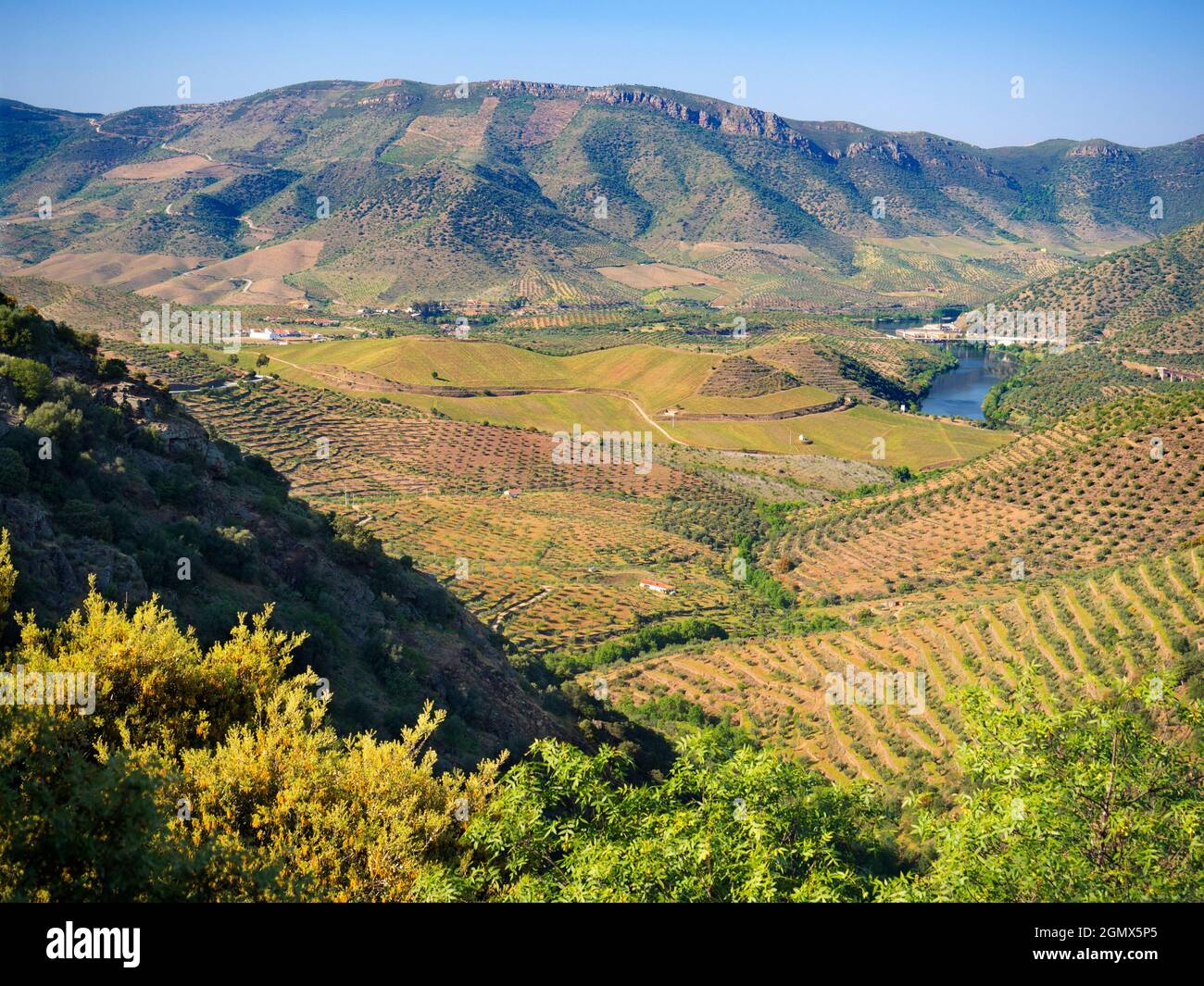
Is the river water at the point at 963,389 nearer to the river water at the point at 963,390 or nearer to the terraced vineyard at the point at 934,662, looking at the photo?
the river water at the point at 963,390

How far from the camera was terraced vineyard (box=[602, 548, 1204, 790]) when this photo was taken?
34562 mm

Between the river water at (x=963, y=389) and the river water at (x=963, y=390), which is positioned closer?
the river water at (x=963, y=390)

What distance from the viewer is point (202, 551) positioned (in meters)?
23.0

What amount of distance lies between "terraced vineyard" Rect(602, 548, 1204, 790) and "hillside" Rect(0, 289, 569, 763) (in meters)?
15.1

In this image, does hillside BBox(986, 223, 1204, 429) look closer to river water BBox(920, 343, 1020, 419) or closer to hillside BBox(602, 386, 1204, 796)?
river water BBox(920, 343, 1020, 419)

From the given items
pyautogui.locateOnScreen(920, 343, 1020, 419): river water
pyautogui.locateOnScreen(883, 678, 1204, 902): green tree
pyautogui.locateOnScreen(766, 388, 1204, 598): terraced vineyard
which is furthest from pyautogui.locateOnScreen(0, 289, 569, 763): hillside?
pyautogui.locateOnScreen(920, 343, 1020, 419): river water

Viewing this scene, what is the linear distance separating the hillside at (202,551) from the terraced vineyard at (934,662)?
1507 centimetres

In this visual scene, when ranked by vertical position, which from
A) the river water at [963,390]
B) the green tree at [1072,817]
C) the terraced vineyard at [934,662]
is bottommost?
the terraced vineyard at [934,662]

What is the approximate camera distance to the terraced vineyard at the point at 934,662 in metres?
34.6

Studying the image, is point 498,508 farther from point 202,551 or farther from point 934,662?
point 202,551

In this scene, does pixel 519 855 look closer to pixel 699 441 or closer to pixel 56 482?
pixel 56 482

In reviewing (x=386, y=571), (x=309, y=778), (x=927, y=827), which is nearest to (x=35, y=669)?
(x=309, y=778)

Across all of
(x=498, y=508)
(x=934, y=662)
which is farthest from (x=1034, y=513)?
(x=498, y=508)

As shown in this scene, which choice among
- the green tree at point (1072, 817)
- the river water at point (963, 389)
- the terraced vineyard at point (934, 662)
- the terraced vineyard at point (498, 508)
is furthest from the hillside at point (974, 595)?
the river water at point (963, 389)
